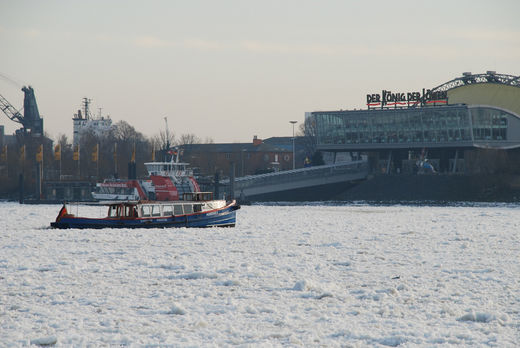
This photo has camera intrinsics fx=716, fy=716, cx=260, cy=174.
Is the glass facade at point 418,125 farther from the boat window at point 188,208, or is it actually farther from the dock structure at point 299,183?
the boat window at point 188,208

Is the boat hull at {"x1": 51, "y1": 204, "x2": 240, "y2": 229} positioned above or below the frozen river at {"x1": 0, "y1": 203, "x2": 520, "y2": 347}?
above

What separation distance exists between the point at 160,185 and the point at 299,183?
34707 mm

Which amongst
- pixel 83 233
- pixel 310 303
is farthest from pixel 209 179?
pixel 310 303

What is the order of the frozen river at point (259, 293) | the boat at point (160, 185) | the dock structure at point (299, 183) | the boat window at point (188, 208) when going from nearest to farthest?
1. the frozen river at point (259, 293)
2. the boat window at point (188, 208)
3. the boat at point (160, 185)
4. the dock structure at point (299, 183)

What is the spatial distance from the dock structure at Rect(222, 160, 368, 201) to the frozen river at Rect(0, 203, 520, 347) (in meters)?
78.9

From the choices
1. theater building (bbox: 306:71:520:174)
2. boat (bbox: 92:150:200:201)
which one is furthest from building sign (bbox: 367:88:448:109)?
boat (bbox: 92:150:200:201)

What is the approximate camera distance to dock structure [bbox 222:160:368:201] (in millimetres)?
114688

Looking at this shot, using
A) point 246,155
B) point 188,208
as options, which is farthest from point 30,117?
point 188,208

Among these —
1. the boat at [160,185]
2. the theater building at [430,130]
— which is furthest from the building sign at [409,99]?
the boat at [160,185]

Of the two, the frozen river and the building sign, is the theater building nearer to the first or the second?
the building sign

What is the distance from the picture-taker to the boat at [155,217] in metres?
44.7

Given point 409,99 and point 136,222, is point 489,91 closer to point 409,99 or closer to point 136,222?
point 409,99

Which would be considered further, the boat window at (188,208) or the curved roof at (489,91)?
the curved roof at (489,91)

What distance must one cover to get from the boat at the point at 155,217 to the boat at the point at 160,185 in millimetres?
35778
